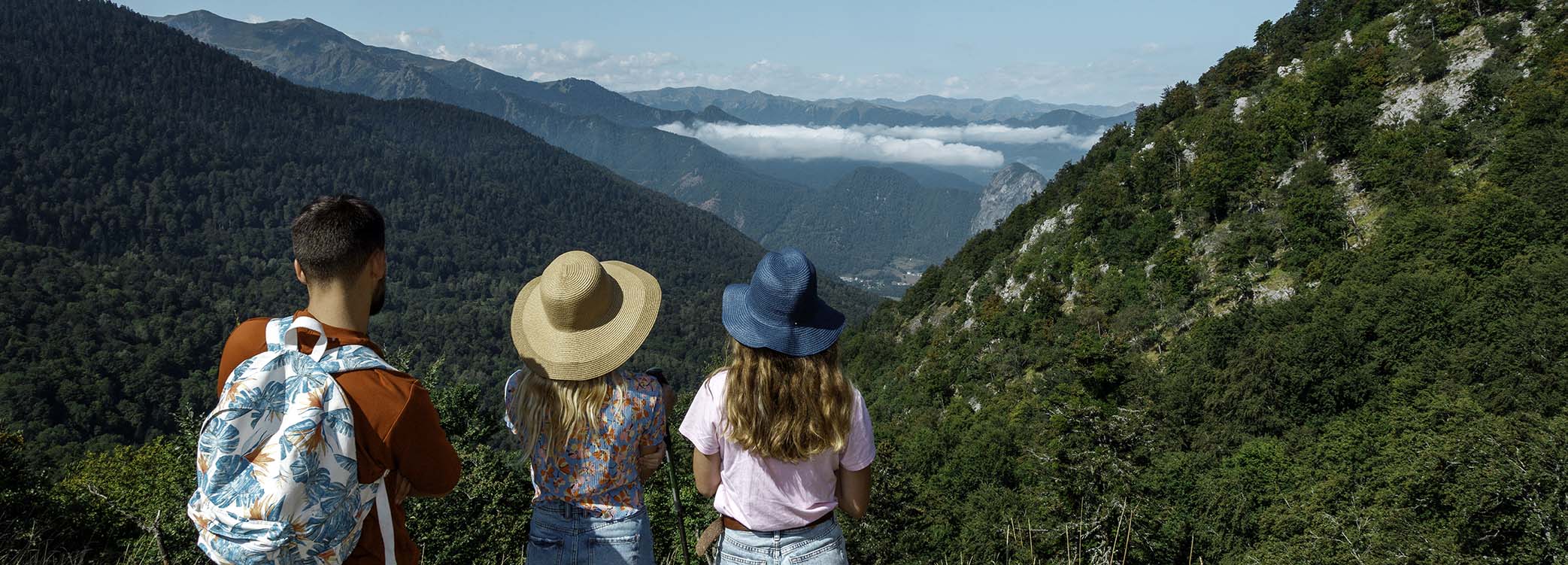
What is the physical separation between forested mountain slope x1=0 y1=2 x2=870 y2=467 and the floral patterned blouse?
41.8 m

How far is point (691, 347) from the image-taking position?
132500mm

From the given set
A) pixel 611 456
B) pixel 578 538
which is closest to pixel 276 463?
pixel 611 456

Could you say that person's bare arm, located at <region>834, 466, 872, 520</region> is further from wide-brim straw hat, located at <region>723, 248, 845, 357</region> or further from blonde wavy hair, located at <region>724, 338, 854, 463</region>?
wide-brim straw hat, located at <region>723, 248, 845, 357</region>

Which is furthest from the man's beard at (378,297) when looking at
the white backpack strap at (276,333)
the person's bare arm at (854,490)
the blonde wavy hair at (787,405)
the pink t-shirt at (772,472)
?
the person's bare arm at (854,490)

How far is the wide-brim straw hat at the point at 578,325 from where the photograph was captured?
332 cm

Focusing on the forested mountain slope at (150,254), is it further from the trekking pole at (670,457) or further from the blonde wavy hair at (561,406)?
the trekking pole at (670,457)

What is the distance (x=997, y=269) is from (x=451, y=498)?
5568cm

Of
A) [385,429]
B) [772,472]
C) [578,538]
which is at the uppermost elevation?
[385,429]

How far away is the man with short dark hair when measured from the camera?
95.8 inches

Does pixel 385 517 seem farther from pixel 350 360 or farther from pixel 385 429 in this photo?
pixel 350 360

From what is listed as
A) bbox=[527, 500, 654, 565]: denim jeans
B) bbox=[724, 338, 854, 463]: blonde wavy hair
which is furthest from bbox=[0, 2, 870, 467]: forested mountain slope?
bbox=[724, 338, 854, 463]: blonde wavy hair

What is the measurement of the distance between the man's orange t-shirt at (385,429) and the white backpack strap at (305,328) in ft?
0.11

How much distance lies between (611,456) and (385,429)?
1.18m

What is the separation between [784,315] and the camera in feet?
10.3
